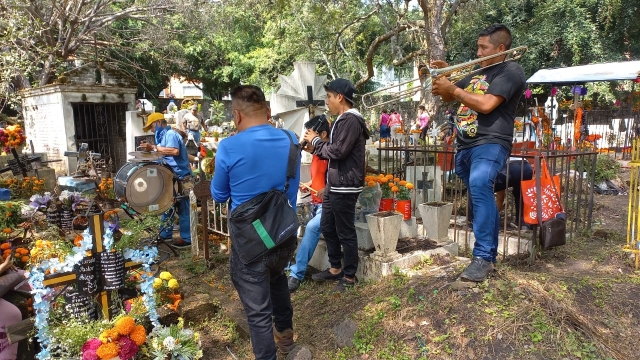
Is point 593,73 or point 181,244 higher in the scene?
point 593,73

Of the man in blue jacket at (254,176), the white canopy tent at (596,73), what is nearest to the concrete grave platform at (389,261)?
the man in blue jacket at (254,176)

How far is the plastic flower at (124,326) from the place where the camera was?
8.81 feet

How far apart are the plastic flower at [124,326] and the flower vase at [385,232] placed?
90.5 inches

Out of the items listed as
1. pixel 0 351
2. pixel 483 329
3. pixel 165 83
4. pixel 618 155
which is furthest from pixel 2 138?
pixel 165 83

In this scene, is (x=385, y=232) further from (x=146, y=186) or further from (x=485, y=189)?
(x=146, y=186)

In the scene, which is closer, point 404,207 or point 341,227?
point 341,227

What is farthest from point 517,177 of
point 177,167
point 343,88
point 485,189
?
point 177,167

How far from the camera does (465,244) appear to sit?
493 centimetres

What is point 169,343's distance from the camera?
2768mm

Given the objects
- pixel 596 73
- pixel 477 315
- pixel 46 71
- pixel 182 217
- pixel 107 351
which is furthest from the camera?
pixel 596 73

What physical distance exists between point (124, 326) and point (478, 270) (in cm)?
259

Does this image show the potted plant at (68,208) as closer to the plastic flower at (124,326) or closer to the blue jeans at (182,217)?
the blue jeans at (182,217)

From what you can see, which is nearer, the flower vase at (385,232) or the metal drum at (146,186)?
the flower vase at (385,232)

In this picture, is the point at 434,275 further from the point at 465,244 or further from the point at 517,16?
the point at 517,16
